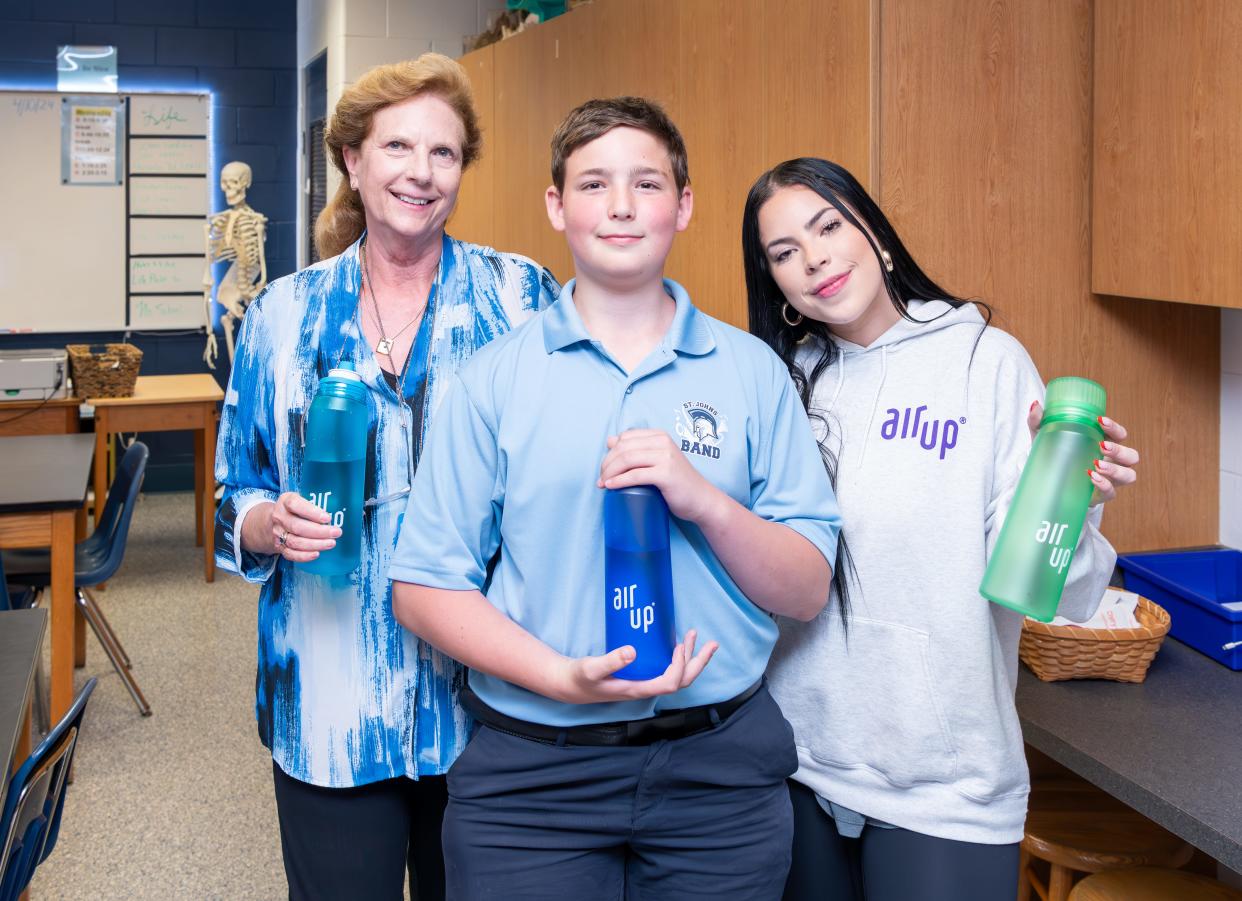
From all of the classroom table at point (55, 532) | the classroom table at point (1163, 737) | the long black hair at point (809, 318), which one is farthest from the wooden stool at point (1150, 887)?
the classroom table at point (55, 532)

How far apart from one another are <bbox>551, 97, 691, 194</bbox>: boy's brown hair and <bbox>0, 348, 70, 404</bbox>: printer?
14.7 feet

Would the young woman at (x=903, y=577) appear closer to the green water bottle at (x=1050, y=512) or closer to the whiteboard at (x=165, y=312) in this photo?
the green water bottle at (x=1050, y=512)

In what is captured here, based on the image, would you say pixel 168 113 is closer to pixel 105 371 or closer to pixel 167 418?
pixel 105 371

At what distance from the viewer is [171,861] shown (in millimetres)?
2955

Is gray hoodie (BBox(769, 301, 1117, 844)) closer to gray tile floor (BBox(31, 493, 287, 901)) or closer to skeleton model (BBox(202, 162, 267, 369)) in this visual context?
gray tile floor (BBox(31, 493, 287, 901))

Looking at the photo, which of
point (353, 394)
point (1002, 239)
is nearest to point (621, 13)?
point (1002, 239)

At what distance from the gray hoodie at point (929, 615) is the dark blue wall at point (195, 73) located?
6.13 metres

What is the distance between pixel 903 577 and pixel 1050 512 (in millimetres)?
217

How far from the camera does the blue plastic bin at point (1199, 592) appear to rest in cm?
201

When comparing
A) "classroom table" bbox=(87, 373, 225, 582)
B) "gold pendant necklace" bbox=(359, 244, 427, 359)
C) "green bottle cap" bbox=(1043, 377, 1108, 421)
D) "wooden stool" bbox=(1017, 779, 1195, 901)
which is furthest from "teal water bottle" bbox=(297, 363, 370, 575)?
"classroom table" bbox=(87, 373, 225, 582)

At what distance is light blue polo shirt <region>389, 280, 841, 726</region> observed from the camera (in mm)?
1280

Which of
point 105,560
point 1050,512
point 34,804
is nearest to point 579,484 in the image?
point 1050,512

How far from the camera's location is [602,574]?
1.28 meters

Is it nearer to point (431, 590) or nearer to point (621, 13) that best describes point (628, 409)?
point (431, 590)
